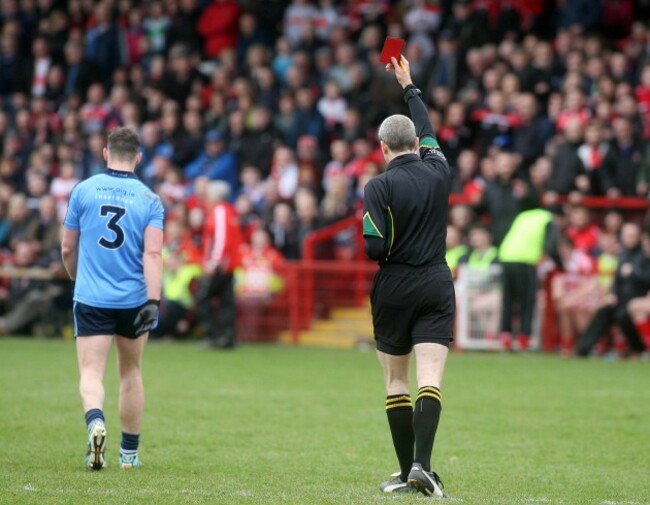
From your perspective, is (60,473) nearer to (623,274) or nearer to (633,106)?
(623,274)

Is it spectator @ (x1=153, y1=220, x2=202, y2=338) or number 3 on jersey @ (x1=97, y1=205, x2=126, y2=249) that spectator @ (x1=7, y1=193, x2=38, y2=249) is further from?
number 3 on jersey @ (x1=97, y1=205, x2=126, y2=249)

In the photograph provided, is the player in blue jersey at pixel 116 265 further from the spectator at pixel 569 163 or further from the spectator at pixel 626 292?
the spectator at pixel 569 163

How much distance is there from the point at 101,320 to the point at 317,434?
253 cm

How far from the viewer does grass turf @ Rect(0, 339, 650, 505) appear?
24.4ft

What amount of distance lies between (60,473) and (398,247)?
8.24ft

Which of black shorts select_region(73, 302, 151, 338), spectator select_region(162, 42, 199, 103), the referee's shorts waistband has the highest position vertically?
spectator select_region(162, 42, 199, 103)

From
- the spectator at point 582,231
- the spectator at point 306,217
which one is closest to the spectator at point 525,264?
the spectator at point 582,231

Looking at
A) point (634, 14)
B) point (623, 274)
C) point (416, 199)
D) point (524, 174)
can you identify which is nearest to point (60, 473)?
point (416, 199)

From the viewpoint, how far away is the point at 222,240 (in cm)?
1747

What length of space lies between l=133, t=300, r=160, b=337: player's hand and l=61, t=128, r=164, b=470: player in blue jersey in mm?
→ 13

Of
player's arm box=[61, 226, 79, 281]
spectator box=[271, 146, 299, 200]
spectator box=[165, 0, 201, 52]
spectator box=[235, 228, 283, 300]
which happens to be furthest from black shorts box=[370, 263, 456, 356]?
spectator box=[165, 0, 201, 52]

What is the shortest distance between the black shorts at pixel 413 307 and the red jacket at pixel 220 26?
→ 1833cm

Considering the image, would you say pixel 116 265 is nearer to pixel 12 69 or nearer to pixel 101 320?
pixel 101 320

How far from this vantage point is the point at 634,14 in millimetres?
22062
